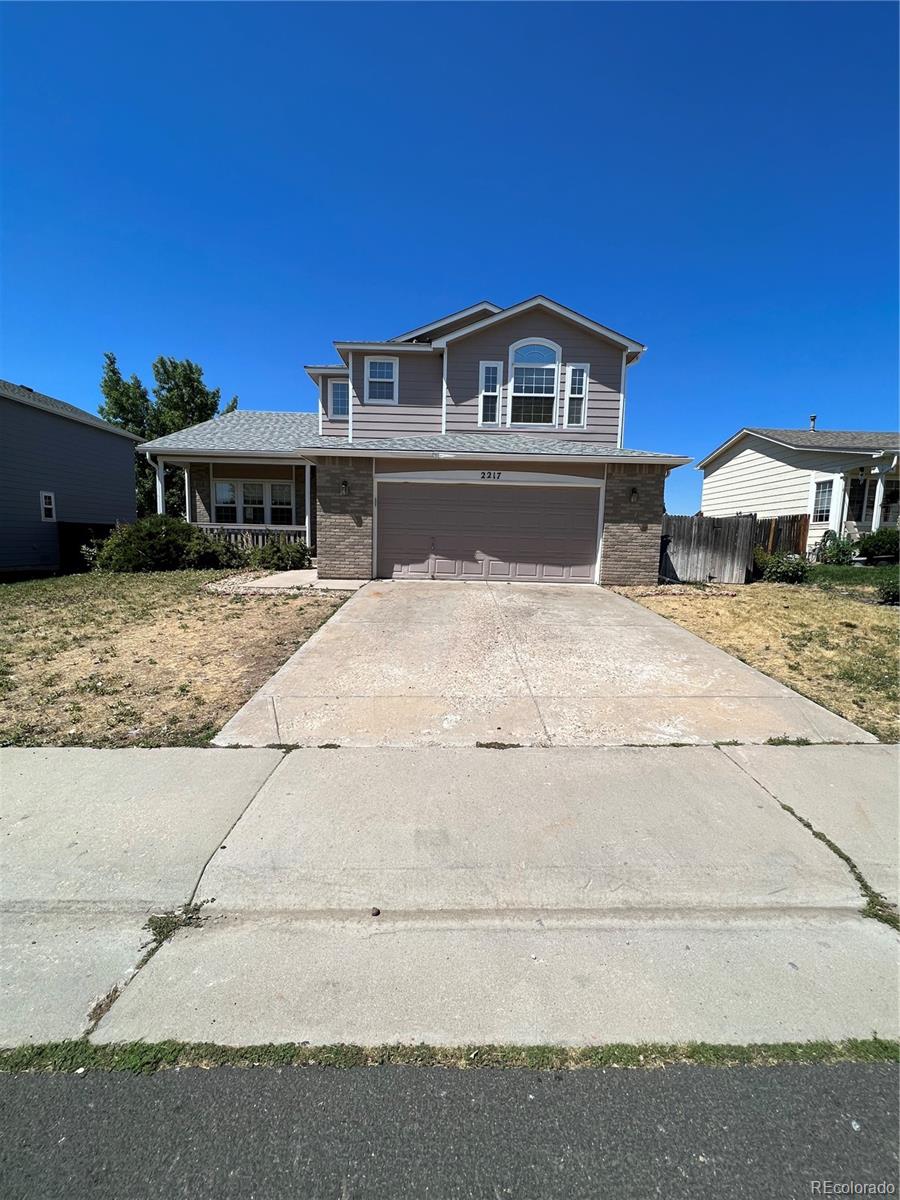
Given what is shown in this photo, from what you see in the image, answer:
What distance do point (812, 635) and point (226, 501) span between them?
17.3 metres

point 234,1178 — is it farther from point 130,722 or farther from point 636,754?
point 130,722

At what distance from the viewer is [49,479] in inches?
722

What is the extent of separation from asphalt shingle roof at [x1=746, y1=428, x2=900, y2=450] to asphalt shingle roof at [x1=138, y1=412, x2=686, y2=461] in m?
10.5

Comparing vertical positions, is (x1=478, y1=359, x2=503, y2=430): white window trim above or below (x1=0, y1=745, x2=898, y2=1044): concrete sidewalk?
above

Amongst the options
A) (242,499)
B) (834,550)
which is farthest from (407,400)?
(834,550)

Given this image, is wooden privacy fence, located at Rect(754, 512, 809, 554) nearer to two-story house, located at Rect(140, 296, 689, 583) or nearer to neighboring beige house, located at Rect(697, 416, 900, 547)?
neighboring beige house, located at Rect(697, 416, 900, 547)

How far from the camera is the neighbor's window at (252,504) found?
62.8 ft

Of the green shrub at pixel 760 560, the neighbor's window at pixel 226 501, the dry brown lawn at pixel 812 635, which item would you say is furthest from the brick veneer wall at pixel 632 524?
the neighbor's window at pixel 226 501

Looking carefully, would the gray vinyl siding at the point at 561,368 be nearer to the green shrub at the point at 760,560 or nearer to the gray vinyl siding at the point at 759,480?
the green shrub at the point at 760,560

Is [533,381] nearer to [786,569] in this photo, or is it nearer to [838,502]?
[786,569]

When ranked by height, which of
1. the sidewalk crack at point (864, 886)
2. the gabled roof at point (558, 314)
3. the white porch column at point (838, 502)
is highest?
the gabled roof at point (558, 314)

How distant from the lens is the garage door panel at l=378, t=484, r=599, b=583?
13375 millimetres

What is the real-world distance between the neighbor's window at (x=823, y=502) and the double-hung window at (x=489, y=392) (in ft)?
41.7

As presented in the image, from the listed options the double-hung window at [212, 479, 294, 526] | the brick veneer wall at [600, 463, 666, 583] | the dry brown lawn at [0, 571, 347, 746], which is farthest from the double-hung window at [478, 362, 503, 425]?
the double-hung window at [212, 479, 294, 526]
